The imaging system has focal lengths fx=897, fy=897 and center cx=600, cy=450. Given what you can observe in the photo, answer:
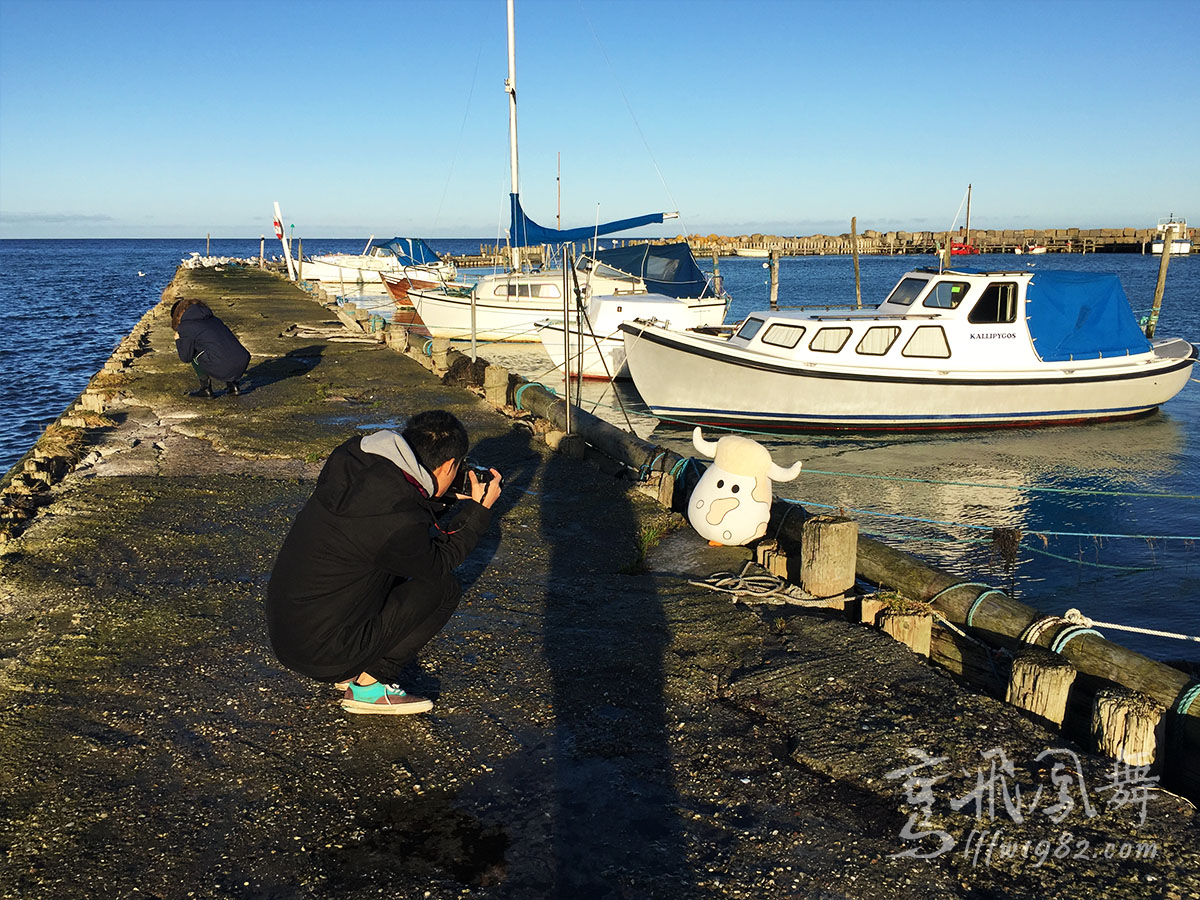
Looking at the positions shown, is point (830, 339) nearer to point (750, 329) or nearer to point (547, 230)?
point (750, 329)

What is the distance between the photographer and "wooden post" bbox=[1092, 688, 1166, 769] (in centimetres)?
411

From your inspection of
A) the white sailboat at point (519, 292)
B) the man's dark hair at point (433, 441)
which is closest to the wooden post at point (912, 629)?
the man's dark hair at point (433, 441)

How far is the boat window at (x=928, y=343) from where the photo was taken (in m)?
16.1

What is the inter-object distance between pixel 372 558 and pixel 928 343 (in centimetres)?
1423

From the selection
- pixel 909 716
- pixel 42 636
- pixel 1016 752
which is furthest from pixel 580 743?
pixel 42 636

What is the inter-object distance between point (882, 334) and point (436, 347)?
7998mm

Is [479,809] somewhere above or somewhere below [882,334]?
below

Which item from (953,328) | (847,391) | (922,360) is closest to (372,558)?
(847,391)

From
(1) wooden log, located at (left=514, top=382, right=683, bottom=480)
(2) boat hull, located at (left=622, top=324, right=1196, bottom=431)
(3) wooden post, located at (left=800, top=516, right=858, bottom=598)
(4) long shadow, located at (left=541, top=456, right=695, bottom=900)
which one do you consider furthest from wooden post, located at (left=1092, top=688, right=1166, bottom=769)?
(2) boat hull, located at (left=622, top=324, right=1196, bottom=431)

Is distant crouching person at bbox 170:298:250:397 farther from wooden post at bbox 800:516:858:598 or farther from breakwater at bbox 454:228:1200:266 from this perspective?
breakwater at bbox 454:228:1200:266

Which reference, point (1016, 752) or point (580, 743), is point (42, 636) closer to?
point (580, 743)

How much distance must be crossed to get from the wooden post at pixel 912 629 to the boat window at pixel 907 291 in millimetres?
12379

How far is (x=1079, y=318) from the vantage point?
16.9 metres

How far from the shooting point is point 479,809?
3764mm
